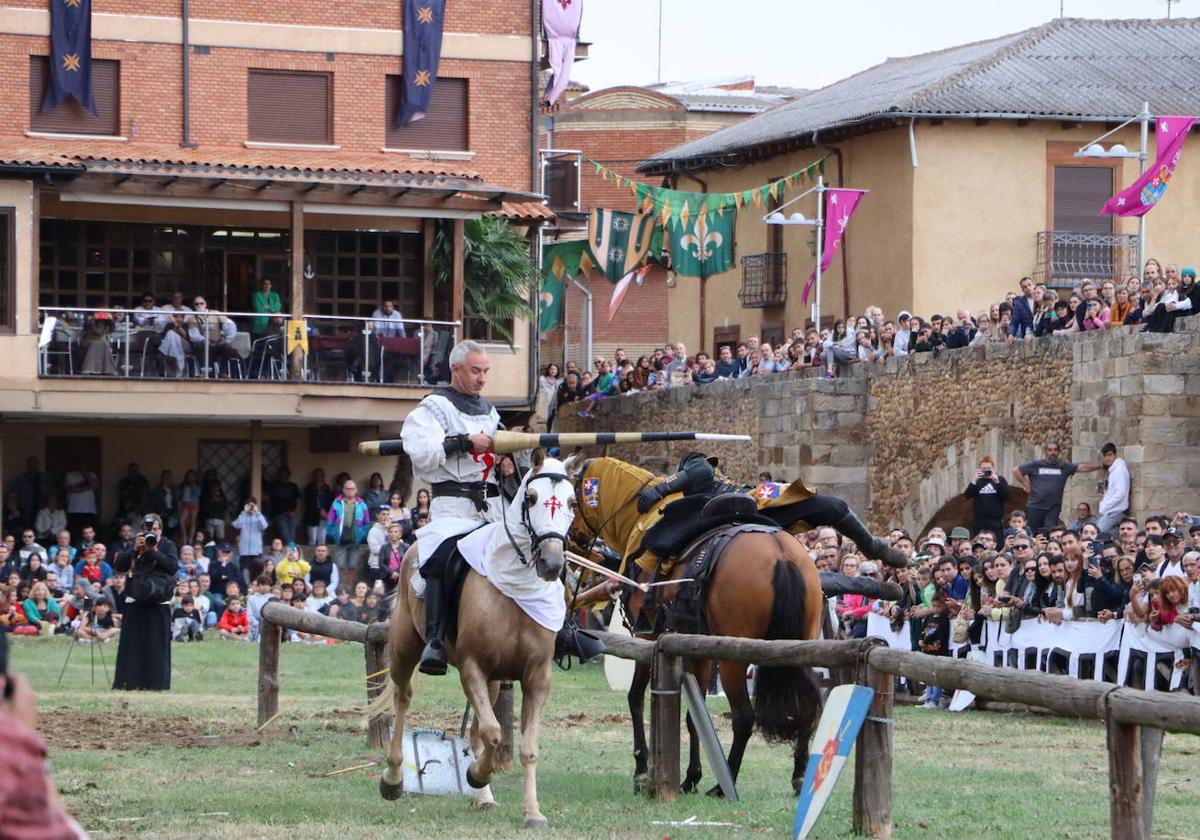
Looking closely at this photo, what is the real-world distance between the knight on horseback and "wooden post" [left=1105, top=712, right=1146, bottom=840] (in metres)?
4.87

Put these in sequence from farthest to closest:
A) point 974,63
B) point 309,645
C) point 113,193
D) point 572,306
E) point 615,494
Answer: point 572,306 < point 974,63 < point 113,193 < point 309,645 < point 615,494

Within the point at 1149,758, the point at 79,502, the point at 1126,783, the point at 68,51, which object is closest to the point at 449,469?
the point at 1149,758

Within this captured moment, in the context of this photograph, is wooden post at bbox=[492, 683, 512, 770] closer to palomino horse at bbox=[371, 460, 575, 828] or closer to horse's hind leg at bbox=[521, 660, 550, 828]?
palomino horse at bbox=[371, 460, 575, 828]

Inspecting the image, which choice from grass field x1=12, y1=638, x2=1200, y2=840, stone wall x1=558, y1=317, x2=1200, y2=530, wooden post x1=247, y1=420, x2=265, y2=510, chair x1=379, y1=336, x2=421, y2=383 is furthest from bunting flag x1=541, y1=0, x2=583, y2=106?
grass field x1=12, y1=638, x2=1200, y2=840

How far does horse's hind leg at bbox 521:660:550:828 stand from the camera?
32.4 feet

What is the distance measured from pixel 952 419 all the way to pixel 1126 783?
2042 cm

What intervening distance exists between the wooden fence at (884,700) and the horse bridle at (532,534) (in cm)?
118

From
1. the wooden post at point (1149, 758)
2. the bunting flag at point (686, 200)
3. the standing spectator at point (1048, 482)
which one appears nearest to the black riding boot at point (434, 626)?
the wooden post at point (1149, 758)

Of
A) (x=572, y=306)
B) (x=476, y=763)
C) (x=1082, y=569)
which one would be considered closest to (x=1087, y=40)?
(x=572, y=306)

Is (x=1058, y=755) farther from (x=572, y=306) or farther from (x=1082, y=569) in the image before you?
(x=572, y=306)

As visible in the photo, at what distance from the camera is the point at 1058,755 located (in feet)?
44.5

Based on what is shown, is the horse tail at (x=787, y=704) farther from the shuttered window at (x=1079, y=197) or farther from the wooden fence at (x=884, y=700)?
the shuttered window at (x=1079, y=197)

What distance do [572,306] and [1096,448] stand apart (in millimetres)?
34187

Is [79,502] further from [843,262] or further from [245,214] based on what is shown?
[843,262]
